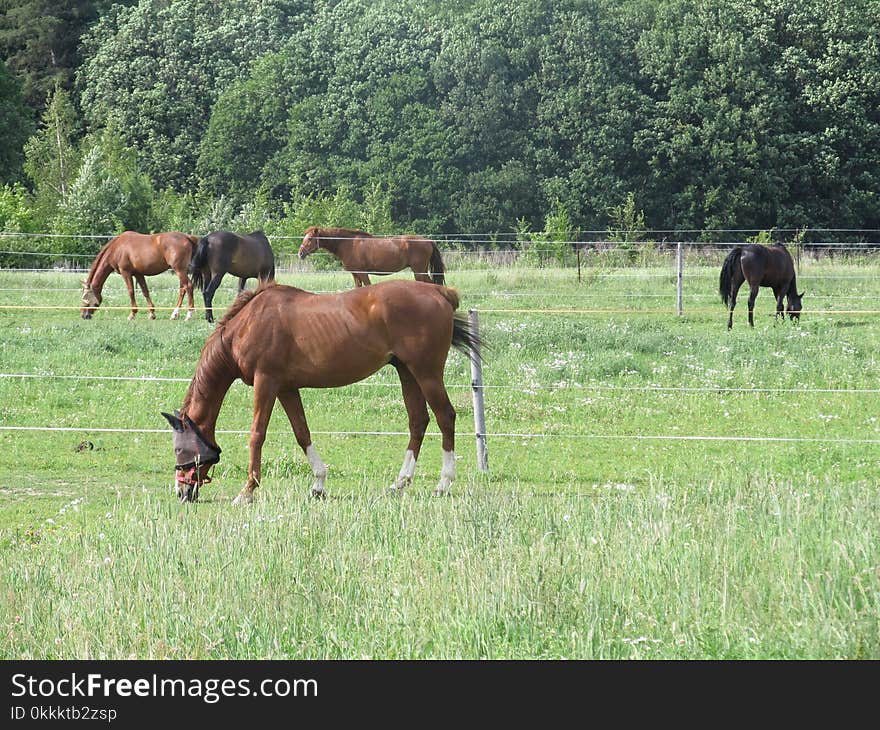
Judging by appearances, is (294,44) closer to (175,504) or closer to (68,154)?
(68,154)

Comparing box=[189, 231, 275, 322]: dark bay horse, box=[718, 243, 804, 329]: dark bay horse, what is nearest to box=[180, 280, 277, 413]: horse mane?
box=[189, 231, 275, 322]: dark bay horse

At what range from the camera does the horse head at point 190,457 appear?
28.0ft

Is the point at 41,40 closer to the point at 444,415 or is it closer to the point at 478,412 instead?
the point at 478,412

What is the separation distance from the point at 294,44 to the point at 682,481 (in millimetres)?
48139

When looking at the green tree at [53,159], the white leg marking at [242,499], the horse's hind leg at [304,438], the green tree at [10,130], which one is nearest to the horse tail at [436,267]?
the horse's hind leg at [304,438]

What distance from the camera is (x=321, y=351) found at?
920cm

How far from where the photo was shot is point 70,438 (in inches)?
444

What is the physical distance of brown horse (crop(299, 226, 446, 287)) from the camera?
21312 millimetres

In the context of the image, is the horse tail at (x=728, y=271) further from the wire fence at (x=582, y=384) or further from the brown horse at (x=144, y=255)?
the brown horse at (x=144, y=255)

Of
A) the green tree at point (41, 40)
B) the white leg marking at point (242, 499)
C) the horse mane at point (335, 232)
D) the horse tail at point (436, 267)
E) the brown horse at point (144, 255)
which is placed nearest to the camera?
the white leg marking at point (242, 499)

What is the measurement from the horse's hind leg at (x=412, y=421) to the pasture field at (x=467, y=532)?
307mm

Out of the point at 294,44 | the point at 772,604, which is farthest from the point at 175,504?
the point at 294,44

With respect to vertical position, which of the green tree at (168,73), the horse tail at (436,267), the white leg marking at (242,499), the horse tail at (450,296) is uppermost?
the green tree at (168,73)

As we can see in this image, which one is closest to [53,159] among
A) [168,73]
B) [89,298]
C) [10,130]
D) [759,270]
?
[10,130]
